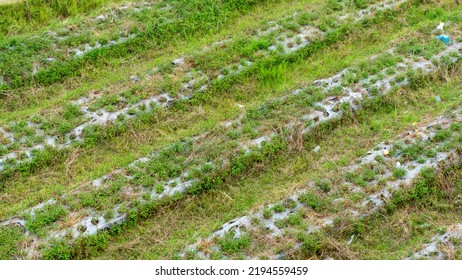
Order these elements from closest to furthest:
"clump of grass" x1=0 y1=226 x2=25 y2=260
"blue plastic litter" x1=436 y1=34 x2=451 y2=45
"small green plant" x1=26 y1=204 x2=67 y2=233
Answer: "clump of grass" x1=0 y1=226 x2=25 y2=260
"small green plant" x1=26 y1=204 x2=67 y2=233
"blue plastic litter" x1=436 y1=34 x2=451 y2=45

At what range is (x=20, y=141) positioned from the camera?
9.44 meters

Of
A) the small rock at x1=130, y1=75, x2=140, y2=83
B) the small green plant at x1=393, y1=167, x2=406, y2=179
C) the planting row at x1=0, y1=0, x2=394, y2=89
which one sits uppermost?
the planting row at x1=0, y1=0, x2=394, y2=89


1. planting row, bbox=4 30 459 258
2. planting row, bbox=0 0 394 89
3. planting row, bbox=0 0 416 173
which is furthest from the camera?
planting row, bbox=0 0 394 89

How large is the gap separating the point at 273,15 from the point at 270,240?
5491 millimetres

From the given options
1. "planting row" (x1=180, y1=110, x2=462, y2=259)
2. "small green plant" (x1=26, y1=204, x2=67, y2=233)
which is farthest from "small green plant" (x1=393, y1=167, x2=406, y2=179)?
"small green plant" (x1=26, y1=204, x2=67, y2=233)

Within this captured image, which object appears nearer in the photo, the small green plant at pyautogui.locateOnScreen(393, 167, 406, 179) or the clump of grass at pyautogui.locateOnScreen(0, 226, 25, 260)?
the clump of grass at pyautogui.locateOnScreen(0, 226, 25, 260)

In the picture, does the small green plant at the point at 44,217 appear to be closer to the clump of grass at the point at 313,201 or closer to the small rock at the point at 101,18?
the clump of grass at the point at 313,201

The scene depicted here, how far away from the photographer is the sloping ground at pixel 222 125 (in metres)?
8.25

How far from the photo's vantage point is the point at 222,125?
9664mm

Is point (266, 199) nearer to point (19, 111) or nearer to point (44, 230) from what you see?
point (44, 230)

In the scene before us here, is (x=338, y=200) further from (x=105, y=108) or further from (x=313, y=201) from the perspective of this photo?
(x=105, y=108)

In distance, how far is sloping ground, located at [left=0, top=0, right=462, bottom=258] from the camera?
27.1 feet

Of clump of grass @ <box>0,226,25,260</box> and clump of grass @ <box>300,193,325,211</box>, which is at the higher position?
clump of grass @ <box>0,226,25,260</box>

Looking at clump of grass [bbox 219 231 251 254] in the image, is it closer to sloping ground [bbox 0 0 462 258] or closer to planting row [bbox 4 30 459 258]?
sloping ground [bbox 0 0 462 258]
